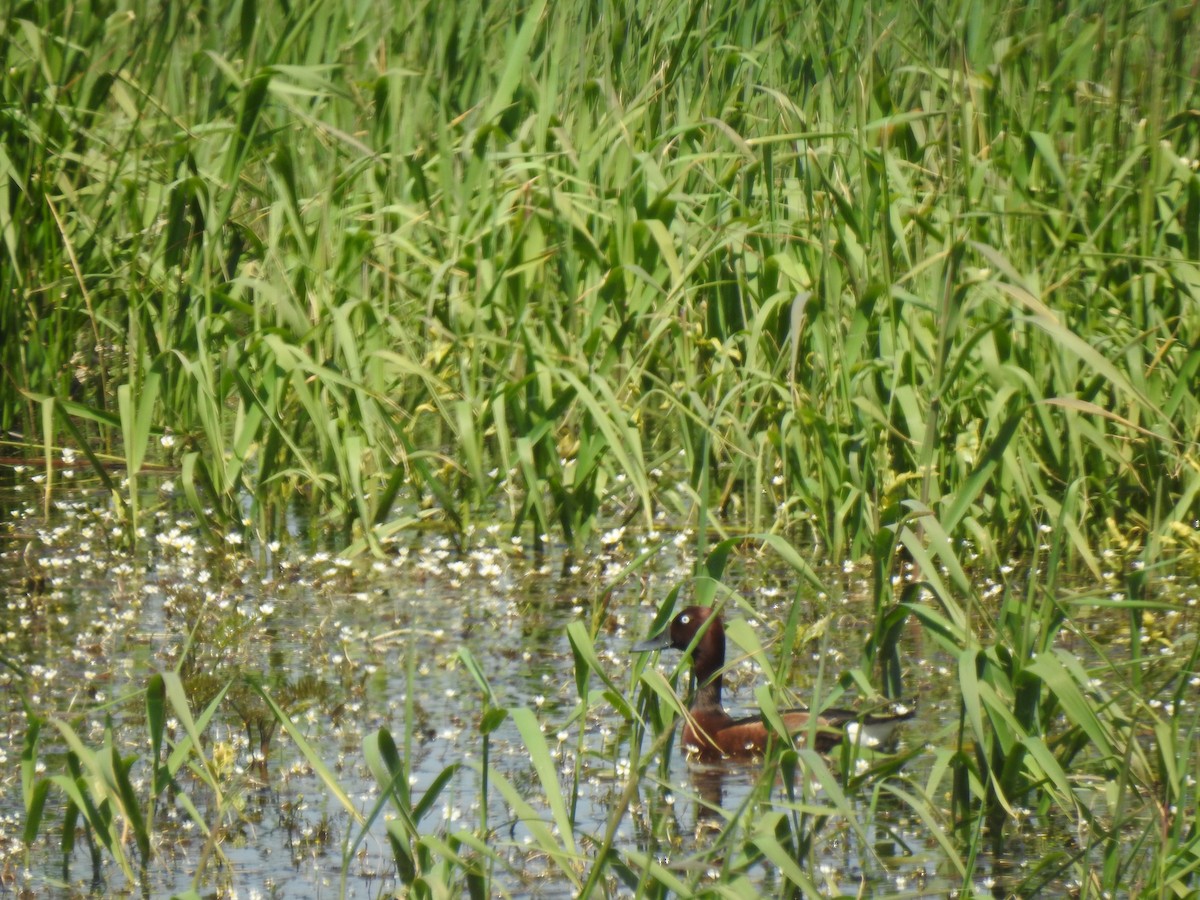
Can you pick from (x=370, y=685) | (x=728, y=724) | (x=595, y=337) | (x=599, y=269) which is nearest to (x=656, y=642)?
(x=728, y=724)

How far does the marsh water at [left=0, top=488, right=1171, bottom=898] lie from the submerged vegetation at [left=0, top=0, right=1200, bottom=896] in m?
0.03

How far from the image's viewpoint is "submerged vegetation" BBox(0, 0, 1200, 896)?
14.9 ft

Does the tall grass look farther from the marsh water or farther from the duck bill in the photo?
the duck bill

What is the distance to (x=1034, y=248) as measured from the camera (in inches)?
214

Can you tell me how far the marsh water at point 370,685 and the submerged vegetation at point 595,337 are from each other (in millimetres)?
28

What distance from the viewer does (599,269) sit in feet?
20.1

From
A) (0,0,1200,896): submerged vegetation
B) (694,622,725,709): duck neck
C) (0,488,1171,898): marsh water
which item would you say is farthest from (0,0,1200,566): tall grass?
(694,622,725,709): duck neck

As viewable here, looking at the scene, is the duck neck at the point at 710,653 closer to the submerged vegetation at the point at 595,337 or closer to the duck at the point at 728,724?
the duck at the point at 728,724

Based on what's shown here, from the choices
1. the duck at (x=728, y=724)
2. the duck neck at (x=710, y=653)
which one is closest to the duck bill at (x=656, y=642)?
the duck at (x=728, y=724)

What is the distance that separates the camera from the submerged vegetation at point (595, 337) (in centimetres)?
455

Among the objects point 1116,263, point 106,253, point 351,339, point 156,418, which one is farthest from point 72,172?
point 1116,263

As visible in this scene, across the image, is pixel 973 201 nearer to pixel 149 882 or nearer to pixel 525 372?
→ pixel 525 372

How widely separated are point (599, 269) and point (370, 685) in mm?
1872

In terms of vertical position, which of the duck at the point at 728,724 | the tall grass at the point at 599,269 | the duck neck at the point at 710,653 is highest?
the tall grass at the point at 599,269
